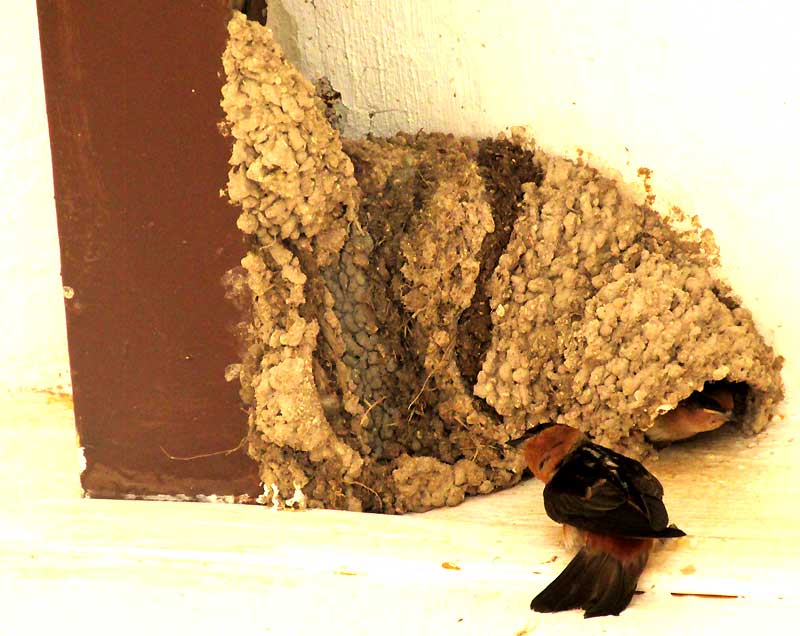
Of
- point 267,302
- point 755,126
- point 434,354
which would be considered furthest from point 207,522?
point 755,126

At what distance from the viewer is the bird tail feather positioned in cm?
232

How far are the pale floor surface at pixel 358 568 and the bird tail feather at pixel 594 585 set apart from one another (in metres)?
0.03

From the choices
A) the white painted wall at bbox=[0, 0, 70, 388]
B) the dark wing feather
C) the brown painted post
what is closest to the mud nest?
the brown painted post

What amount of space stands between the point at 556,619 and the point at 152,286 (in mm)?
1162

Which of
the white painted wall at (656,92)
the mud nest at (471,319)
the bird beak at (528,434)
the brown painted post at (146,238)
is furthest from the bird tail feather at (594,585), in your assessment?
the white painted wall at (656,92)

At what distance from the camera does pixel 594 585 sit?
93.2 inches

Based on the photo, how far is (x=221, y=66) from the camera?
2.58 m

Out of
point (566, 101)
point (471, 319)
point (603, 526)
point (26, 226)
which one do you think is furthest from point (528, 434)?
point (26, 226)

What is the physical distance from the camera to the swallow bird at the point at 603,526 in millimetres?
2338

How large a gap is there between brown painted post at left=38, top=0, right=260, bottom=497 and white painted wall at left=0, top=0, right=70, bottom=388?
76 centimetres

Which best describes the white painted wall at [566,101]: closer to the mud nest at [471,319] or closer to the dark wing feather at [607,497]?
the mud nest at [471,319]

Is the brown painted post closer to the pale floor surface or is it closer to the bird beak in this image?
the pale floor surface

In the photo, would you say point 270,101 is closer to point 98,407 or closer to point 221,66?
point 221,66

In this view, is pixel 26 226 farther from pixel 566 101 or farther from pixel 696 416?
pixel 696 416
